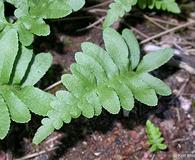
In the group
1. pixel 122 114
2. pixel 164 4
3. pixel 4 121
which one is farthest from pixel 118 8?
pixel 4 121

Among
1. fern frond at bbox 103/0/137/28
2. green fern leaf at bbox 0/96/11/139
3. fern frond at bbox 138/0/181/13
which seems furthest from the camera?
fern frond at bbox 138/0/181/13

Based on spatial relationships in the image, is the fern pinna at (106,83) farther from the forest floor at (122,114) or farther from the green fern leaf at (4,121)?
the forest floor at (122,114)

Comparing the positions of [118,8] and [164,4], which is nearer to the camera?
[118,8]

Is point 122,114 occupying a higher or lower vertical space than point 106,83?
lower

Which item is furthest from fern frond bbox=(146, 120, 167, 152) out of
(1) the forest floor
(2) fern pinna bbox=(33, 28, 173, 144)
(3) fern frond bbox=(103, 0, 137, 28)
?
(3) fern frond bbox=(103, 0, 137, 28)

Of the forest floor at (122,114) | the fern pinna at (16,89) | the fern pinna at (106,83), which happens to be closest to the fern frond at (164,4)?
the forest floor at (122,114)

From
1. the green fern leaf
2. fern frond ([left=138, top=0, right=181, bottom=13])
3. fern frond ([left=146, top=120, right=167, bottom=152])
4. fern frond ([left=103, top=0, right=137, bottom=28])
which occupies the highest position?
fern frond ([left=103, top=0, right=137, bottom=28])

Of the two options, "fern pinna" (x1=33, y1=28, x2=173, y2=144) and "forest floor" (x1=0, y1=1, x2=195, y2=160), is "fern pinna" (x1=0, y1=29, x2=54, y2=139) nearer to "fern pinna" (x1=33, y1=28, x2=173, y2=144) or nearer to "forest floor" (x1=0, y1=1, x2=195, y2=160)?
"fern pinna" (x1=33, y1=28, x2=173, y2=144)

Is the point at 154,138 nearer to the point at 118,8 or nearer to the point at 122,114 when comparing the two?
the point at 122,114
